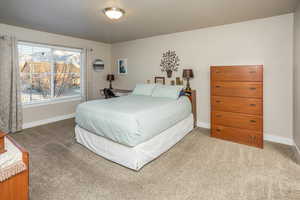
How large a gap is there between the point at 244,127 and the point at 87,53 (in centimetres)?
446

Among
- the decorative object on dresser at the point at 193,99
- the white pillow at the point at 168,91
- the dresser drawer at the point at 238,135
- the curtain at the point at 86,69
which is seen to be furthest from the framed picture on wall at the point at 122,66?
the dresser drawer at the point at 238,135

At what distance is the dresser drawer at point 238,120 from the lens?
2.83 metres

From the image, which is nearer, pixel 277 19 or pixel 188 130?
pixel 277 19

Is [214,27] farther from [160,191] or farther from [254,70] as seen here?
[160,191]

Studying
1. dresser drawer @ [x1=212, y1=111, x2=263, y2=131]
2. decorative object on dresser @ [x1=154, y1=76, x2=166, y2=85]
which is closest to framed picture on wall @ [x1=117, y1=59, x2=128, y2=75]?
decorative object on dresser @ [x1=154, y1=76, x2=166, y2=85]

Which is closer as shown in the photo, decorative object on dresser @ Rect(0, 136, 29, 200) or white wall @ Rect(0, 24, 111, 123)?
decorative object on dresser @ Rect(0, 136, 29, 200)

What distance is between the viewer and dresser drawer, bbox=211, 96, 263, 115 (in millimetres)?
2814

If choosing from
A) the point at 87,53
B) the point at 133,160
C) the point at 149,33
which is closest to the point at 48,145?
the point at 133,160

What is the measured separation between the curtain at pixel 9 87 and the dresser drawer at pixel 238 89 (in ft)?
13.7

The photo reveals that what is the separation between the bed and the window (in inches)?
85.2

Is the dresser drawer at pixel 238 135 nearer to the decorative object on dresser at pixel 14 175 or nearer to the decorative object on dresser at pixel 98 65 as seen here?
the decorative object on dresser at pixel 14 175

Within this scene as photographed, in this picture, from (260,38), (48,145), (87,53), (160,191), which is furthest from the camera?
(87,53)

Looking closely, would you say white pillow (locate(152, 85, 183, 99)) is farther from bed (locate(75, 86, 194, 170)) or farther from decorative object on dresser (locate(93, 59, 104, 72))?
decorative object on dresser (locate(93, 59, 104, 72))

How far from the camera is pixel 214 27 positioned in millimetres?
3609
